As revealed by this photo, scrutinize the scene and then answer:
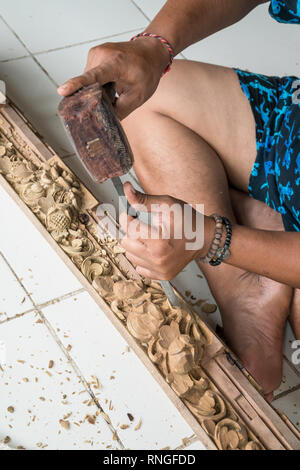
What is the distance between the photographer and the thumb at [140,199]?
3.49 feet

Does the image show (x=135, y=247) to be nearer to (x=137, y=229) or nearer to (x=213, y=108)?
(x=137, y=229)

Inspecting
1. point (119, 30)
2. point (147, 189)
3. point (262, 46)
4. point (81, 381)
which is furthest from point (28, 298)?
point (262, 46)

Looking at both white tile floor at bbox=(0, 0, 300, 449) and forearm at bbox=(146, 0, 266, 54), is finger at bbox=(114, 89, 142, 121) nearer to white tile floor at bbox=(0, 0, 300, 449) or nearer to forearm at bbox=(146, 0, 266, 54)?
forearm at bbox=(146, 0, 266, 54)

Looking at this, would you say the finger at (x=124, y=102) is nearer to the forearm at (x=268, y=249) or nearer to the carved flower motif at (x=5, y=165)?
the forearm at (x=268, y=249)

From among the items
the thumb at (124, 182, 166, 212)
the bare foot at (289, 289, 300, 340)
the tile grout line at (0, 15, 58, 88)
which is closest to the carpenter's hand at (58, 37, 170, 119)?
the thumb at (124, 182, 166, 212)

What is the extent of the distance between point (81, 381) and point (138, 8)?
6.96 feet

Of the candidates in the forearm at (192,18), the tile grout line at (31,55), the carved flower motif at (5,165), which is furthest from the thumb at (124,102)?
the tile grout line at (31,55)

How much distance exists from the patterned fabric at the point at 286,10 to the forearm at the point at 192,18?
99 millimetres

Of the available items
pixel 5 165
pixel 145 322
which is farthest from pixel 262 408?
pixel 5 165

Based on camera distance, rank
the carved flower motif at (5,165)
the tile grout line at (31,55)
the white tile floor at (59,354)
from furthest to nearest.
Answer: the tile grout line at (31,55) < the carved flower motif at (5,165) < the white tile floor at (59,354)

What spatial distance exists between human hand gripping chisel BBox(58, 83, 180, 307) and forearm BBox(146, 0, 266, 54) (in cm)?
33

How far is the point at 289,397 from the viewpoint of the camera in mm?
1397

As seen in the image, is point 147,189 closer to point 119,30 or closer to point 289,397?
point 289,397

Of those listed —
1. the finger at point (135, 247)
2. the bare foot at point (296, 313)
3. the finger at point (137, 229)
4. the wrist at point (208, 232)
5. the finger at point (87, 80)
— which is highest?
the finger at point (87, 80)
